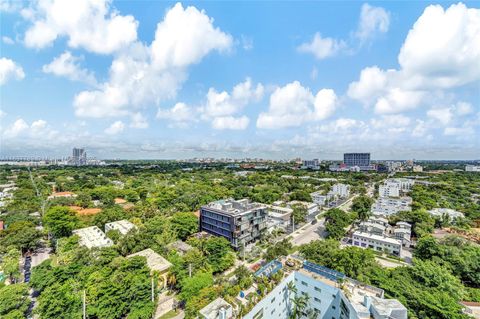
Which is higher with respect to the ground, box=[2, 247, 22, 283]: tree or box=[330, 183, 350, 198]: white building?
box=[330, 183, 350, 198]: white building

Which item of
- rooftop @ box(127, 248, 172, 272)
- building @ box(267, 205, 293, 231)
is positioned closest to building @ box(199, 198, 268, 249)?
building @ box(267, 205, 293, 231)

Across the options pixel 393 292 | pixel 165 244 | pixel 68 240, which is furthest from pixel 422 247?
pixel 68 240

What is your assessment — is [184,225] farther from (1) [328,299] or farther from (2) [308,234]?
(1) [328,299]

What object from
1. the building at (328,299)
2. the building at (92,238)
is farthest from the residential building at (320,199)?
the building at (92,238)

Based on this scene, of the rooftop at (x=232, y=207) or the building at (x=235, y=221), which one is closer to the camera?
the building at (x=235, y=221)

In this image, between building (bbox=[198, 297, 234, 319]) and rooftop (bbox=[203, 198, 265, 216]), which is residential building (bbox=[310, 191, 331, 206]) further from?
building (bbox=[198, 297, 234, 319])

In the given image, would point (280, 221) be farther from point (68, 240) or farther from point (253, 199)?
point (68, 240)

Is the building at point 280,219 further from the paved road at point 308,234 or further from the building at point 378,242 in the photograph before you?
the building at point 378,242
